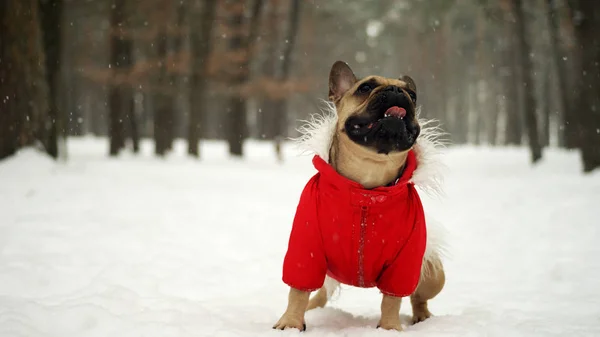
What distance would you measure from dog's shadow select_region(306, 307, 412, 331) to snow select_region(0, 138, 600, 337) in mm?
20

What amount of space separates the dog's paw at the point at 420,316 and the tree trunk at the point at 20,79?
633 centimetres

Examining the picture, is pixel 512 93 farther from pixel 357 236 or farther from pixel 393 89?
pixel 357 236

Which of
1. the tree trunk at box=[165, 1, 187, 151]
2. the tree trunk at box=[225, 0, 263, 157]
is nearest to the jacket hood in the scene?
the tree trunk at box=[225, 0, 263, 157]

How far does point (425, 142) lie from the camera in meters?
3.11

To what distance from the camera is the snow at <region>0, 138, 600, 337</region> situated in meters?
2.88

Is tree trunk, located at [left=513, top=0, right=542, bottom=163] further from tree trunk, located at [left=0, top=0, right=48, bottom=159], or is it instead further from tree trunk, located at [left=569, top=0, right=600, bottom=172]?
tree trunk, located at [left=0, top=0, right=48, bottom=159]

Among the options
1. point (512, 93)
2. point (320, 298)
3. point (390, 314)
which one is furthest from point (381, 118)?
point (512, 93)

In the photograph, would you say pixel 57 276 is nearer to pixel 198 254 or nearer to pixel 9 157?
pixel 198 254

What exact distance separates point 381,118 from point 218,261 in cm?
282

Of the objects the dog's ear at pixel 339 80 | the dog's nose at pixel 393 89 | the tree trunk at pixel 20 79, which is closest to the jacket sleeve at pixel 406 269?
the dog's nose at pixel 393 89

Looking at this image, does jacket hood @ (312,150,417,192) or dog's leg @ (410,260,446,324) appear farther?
dog's leg @ (410,260,446,324)

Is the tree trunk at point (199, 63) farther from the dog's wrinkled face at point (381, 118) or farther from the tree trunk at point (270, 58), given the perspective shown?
the dog's wrinkled face at point (381, 118)

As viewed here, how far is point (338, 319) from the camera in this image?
10.6 feet

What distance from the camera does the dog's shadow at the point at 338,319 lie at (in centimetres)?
303
